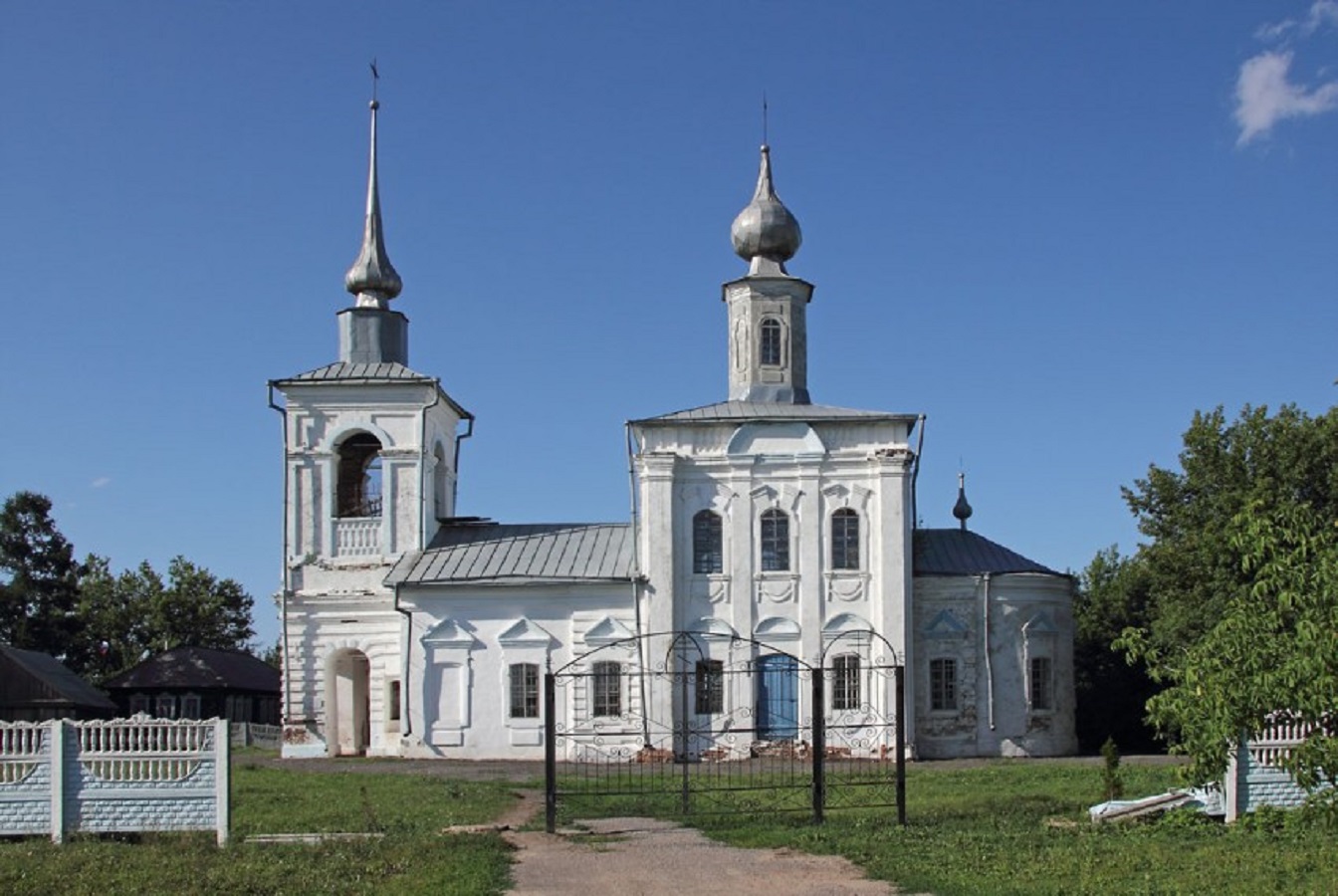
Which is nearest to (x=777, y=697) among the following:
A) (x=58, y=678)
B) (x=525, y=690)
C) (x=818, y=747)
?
(x=525, y=690)

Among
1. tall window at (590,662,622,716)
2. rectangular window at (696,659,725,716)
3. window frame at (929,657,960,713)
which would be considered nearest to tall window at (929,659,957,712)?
window frame at (929,657,960,713)

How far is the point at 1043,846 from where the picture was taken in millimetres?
13805

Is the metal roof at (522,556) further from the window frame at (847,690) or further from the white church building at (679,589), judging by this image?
the window frame at (847,690)

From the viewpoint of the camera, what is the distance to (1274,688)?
9.86m

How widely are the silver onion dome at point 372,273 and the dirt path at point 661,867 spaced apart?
18649mm

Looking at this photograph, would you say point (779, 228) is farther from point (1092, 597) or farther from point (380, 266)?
point (1092, 597)

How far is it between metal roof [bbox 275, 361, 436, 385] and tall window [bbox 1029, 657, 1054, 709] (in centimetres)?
1320

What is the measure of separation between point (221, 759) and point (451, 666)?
46.3ft

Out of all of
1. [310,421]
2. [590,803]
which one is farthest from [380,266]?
[590,803]

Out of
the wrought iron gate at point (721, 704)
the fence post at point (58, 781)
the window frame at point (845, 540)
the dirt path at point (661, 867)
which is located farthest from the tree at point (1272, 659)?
the window frame at point (845, 540)

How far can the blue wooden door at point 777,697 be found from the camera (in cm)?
2808

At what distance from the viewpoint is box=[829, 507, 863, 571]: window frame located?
94.0 feet

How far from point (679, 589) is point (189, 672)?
2264 cm

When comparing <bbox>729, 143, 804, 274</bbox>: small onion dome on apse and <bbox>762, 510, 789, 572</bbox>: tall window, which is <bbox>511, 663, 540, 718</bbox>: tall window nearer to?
<bbox>762, 510, 789, 572</bbox>: tall window
